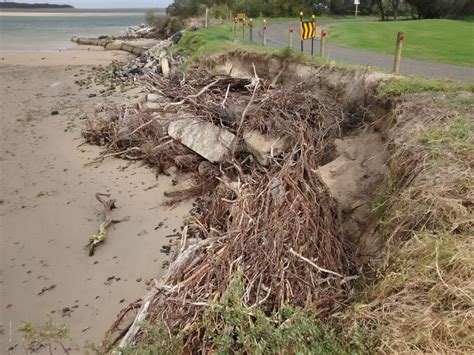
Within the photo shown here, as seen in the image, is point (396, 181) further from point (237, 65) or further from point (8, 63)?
point (8, 63)

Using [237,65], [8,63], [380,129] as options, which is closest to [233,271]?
[380,129]

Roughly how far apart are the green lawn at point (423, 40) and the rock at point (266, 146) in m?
8.02

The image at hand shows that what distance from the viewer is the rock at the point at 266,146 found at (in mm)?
7328

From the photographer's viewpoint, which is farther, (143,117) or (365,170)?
(143,117)

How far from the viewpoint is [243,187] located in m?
6.33

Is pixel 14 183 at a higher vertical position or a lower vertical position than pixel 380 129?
lower

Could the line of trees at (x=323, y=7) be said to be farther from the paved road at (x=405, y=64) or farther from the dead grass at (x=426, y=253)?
the dead grass at (x=426, y=253)

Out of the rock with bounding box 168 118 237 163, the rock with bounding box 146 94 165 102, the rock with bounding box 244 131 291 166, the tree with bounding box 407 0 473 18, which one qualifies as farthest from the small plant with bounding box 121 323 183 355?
the tree with bounding box 407 0 473 18

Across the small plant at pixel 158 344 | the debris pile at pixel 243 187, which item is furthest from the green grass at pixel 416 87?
the small plant at pixel 158 344

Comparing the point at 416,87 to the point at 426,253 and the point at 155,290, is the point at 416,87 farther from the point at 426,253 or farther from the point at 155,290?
the point at 155,290

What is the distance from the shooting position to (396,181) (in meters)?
4.77

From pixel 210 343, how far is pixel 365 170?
3.75 meters

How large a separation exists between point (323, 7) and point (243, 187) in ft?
143

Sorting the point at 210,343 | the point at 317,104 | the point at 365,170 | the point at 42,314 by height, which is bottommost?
the point at 42,314
